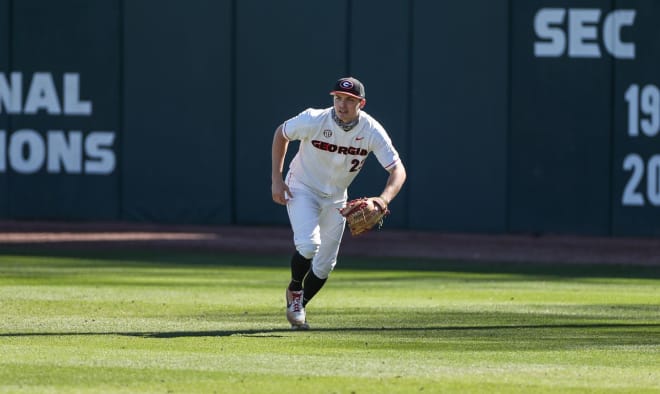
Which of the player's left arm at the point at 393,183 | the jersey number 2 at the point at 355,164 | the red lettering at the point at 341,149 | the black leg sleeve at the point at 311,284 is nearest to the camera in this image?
the player's left arm at the point at 393,183

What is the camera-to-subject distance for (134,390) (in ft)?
26.7

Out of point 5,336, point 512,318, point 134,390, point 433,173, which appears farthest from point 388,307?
point 433,173

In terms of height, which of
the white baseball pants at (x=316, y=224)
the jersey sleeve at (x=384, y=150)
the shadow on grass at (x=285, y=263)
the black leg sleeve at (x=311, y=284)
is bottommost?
the shadow on grass at (x=285, y=263)

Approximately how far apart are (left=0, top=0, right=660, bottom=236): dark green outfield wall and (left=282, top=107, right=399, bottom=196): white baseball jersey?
11.1 meters

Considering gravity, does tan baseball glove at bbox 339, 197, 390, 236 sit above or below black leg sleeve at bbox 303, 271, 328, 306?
above

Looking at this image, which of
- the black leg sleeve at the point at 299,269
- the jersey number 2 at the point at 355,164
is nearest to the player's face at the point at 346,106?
the jersey number 2 at the point at 355,164

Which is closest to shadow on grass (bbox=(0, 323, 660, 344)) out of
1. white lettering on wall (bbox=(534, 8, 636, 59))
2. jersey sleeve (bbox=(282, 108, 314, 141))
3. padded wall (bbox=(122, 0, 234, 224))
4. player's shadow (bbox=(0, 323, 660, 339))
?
player's shadow (bbox=(0, 323, 660, 339))

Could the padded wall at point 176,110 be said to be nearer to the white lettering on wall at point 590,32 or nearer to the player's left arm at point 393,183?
the white lettering on wall at point 590,32

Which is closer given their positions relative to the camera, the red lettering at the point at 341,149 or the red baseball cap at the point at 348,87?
the red baseball cap at the point at 348,87

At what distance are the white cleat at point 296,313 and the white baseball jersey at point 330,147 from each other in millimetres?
921

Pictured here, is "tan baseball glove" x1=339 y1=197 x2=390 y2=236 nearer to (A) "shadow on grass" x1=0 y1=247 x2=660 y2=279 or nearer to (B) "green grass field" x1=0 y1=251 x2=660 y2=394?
(B) "green grass field" x1=0 y1=251 x2=660 y2=394

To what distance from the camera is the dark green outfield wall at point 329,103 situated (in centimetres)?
2278

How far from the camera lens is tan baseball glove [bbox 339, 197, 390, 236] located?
11.3 metres

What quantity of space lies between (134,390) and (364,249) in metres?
13.6
